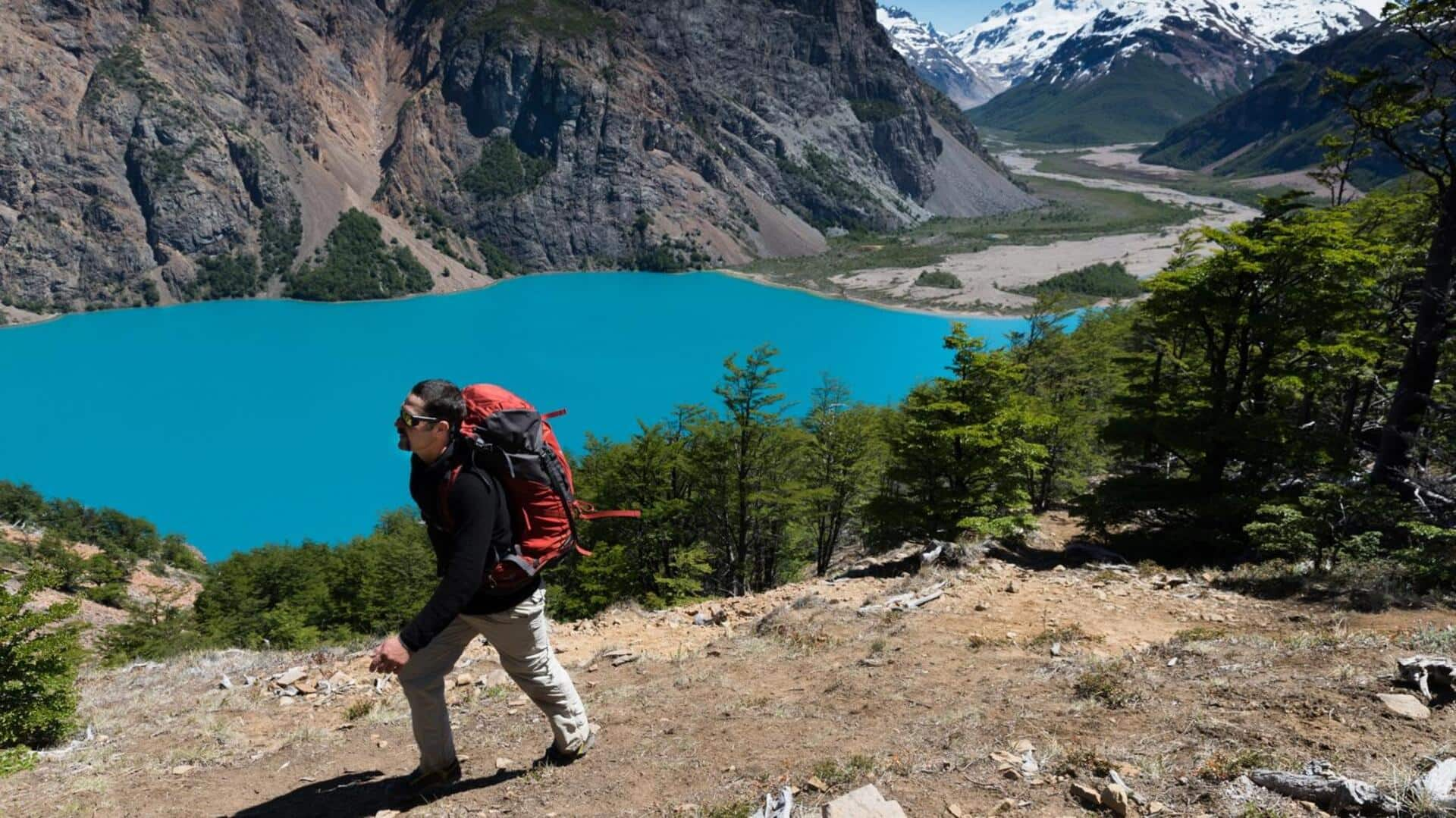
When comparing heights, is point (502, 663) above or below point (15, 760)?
above

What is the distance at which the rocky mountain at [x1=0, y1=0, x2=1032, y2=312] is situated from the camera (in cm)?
11594

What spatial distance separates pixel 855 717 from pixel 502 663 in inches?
95.2

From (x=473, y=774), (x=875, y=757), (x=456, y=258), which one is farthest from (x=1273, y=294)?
(x=456, y=258)

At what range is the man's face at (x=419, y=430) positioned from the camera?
363cm

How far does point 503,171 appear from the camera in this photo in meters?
155

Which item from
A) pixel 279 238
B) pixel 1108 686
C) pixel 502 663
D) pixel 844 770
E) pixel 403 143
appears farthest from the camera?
pixel 403 143

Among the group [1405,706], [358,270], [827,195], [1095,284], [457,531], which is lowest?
[1095,284]

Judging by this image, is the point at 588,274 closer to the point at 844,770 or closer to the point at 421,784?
the point at 421,784

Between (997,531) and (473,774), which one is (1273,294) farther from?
(473,774)

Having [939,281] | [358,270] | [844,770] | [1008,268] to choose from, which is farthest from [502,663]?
[1008,268]

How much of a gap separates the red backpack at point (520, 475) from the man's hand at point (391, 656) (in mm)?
502

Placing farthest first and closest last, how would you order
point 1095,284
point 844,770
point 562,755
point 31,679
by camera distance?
point 1095,284, point 31,679, point 562,755, point 844,770

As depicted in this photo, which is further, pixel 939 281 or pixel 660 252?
pixel 660 252

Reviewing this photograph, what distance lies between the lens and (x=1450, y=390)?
396 inches
